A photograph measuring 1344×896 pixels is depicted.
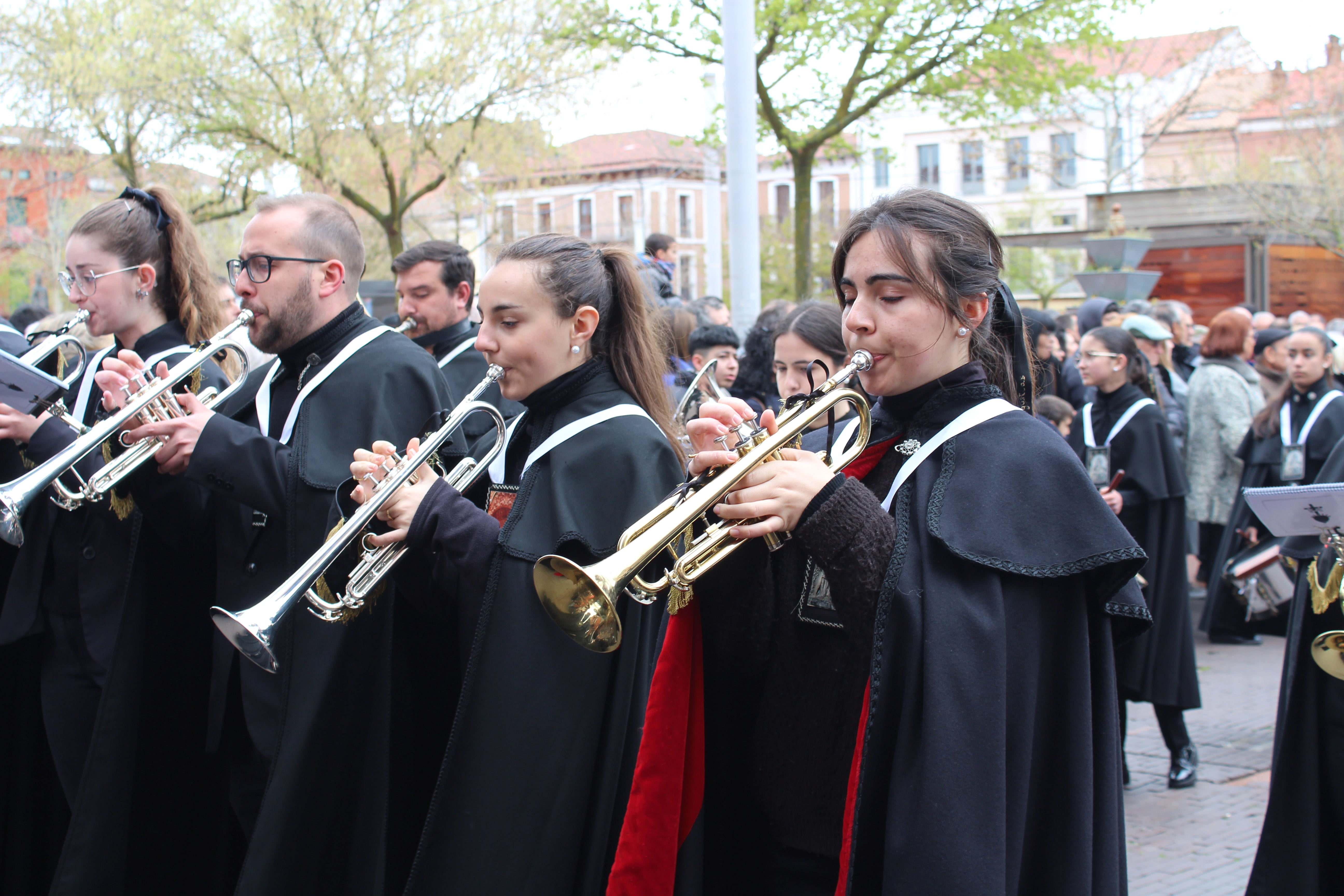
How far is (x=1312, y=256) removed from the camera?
28734 millimetres

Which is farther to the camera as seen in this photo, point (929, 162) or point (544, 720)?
point (929, 162)

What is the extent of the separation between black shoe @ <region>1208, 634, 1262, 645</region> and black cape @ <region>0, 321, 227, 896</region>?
7217mm

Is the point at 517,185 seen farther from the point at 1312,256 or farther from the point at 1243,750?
the point at 1312,256

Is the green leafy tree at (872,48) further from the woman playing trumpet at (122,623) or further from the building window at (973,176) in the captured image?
the building window at (973,176)

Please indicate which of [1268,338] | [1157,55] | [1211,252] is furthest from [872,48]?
[1157,55]

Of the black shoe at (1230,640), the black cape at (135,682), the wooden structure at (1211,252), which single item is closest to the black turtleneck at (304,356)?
the black cape at (135,682)

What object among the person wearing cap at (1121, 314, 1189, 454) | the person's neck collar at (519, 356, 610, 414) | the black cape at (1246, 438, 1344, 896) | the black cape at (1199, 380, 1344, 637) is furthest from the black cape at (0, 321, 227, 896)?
the person wearing cap at (1121, 314, 1189, 454)

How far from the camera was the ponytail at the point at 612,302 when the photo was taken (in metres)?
3.09

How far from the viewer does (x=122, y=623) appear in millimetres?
3822

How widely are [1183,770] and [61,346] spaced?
17.7ft

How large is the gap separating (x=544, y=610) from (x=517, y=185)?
17959 millimetres

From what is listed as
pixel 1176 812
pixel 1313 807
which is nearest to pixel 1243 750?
pixel 1176 812

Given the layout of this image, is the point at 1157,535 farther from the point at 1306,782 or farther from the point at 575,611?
the point at 575,611

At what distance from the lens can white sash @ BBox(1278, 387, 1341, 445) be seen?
21.7 feet
